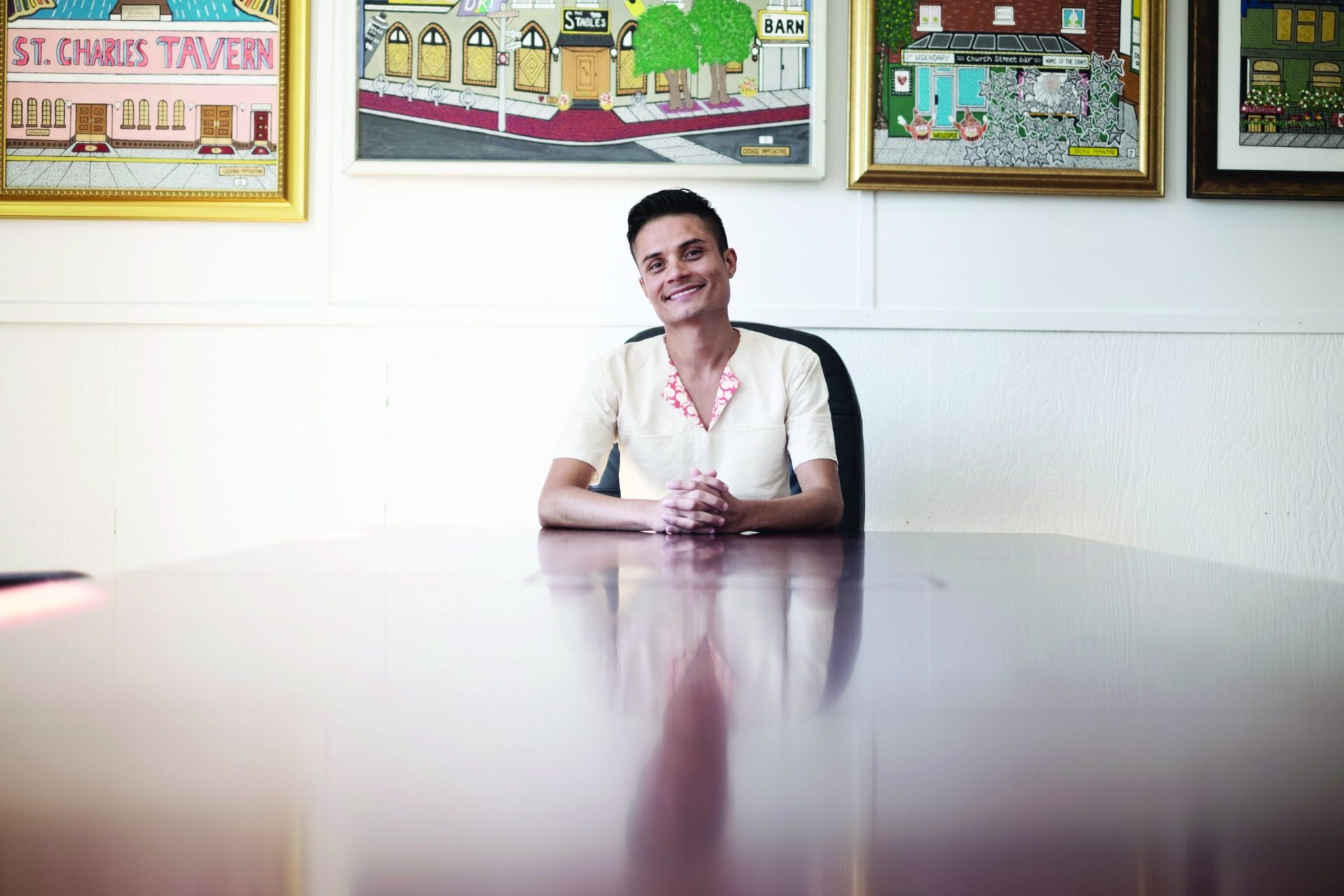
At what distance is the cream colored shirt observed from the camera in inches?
74.0

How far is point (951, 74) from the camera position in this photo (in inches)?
95.4

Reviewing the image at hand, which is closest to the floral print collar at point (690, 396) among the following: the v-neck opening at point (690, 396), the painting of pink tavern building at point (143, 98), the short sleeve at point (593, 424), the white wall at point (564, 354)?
the v-neck opening at point (690, 396)

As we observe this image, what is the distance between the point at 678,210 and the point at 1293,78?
5.44ft

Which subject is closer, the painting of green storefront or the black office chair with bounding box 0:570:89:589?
the black office chair with bounding box 0:570:89:589

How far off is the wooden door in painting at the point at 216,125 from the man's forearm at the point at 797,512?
171 cm

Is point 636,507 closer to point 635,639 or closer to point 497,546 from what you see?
point 497,546

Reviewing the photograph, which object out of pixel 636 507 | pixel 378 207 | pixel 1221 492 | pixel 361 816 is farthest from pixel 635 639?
pixel 1221 492

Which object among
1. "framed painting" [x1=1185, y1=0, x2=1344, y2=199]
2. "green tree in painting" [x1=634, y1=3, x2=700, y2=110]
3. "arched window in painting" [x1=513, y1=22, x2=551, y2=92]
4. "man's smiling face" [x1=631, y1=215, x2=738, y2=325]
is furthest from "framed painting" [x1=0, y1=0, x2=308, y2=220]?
"framed painting" [x1=1185, y1=0, x2=1344, y2=199]

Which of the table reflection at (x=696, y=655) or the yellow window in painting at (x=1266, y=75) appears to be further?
the yellow window in painting at (x=1266, y=75)

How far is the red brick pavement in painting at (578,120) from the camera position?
2.40 meters

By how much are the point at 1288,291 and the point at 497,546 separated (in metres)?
2.23

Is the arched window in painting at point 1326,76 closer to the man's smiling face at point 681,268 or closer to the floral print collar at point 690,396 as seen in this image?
the man's smiling face at point 681,268

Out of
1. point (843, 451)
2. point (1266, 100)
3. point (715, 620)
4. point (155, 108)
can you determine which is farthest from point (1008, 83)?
point (715, 620)

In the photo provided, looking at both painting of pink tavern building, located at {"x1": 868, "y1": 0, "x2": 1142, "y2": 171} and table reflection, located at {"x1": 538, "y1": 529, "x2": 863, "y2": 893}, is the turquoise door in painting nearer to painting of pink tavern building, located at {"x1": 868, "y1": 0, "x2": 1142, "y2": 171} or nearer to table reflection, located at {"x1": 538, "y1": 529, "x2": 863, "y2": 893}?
painting of pink tavern building, located at {"x1": 868, "y1": 0, "x2": 1142, "y2": 171}
